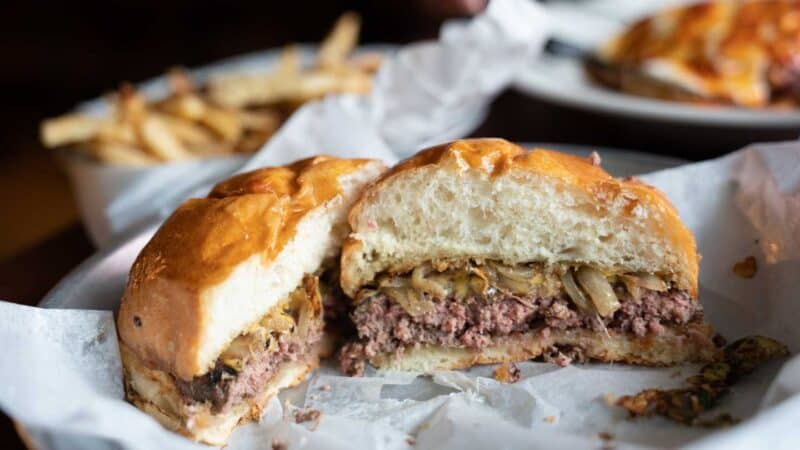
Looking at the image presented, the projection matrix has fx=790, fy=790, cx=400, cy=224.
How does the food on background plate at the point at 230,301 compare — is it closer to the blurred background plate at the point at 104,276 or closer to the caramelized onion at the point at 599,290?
the blurred background plate at the point at 104,276

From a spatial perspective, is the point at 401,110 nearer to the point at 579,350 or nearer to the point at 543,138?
the point at 543,138

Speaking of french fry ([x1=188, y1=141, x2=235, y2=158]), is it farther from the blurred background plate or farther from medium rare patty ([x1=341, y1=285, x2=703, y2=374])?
medium rare patty ([x1=341, y1=285, x2=703, y2=374])

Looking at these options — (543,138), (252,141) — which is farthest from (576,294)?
(252,141)

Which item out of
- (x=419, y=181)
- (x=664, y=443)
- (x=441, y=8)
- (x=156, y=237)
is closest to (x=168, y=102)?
(x=156, y=237)

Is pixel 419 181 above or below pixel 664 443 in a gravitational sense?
above

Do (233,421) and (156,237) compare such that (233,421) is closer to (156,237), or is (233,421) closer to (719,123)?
(156,237)

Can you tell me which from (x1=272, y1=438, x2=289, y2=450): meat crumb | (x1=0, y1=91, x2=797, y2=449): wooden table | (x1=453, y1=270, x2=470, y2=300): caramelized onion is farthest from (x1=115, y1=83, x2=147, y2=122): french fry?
(x1=272, y1=438, x2=289, y2=450): meat crumb
